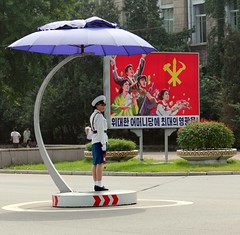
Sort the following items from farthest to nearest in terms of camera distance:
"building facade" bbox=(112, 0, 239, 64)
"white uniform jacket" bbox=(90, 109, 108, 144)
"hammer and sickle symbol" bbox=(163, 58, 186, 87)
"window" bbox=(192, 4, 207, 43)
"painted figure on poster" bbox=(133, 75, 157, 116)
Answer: "window" bbox=(192, 4, 207, 43) → "building facade" bbox=(112, 0, 239, 64) → "hammer and sickle symbol" bbox=(163, 58, 186, 87) → "painted figure on poster" bbox=(133, 75, 157, 116) → "white uniform jacket" bbox=(90, 109, 108, 144)

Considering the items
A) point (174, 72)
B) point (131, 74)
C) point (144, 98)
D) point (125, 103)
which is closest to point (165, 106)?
point (144, 98)

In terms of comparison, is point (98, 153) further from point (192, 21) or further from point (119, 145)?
point (192, 21)

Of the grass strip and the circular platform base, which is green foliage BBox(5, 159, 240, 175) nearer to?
the grass strip

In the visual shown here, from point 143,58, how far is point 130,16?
30790 millimetres

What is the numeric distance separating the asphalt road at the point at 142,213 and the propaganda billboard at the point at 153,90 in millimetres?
9560

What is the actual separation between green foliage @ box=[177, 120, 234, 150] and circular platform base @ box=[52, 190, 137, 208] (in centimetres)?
1291

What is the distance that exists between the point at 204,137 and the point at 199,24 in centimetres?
3572

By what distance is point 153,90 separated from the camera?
2981 cm

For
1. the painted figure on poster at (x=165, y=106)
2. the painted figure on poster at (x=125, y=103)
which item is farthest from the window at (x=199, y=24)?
the painted figure on poster at (x=125, y=103)

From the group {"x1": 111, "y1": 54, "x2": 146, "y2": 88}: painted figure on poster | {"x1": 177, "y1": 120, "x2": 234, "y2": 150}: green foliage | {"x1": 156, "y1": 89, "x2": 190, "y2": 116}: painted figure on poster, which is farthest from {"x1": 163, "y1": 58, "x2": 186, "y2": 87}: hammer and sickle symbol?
{"x1": 177, "y1": 120, "x2": 234, "y2": 150}: green foliage

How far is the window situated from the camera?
6125cm

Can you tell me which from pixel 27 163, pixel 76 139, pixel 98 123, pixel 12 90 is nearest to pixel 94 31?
pixel 98 123

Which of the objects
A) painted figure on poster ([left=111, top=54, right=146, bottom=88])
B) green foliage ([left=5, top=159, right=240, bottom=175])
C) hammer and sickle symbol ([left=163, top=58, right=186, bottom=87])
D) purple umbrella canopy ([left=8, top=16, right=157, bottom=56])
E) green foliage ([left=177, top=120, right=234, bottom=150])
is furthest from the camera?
hammer and sickle symbol ([left=163, top=58, right=186, bottom=87])

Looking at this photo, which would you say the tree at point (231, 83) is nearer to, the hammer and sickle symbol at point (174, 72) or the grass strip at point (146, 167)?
the hammer and sickle symbol at point (174, 72)
